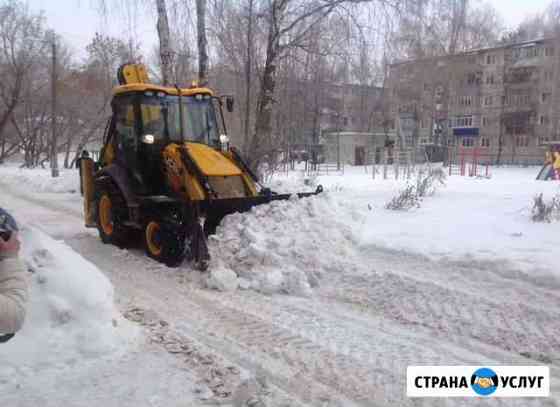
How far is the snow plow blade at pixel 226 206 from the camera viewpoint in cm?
754

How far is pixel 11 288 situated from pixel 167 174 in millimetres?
5982

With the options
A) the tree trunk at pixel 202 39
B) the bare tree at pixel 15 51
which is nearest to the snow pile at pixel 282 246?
the tree trunk at pixel 202 39

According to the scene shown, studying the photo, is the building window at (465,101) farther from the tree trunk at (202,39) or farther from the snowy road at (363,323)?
the snowy road at (363,323)

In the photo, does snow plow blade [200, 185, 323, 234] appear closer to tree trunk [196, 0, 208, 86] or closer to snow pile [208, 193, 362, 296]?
snow pile [208, 193, 362, 296]

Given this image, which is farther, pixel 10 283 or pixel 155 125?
pixel 155 125

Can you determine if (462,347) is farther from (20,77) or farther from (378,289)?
(20,77)

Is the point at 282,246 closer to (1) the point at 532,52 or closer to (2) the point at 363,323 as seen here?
(2) the point at 363,323

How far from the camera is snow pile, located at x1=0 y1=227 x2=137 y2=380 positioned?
429cm

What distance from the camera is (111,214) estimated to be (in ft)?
30.9

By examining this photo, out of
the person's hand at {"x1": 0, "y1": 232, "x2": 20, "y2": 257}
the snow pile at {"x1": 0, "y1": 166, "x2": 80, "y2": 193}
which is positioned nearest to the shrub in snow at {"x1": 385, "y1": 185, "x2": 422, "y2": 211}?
the person's hand at {"x1": 0, "y1": 232, "x2": 20, "y2": 257}

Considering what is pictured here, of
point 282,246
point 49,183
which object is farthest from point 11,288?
point 49,183

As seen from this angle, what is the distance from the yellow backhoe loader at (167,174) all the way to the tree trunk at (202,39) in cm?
435

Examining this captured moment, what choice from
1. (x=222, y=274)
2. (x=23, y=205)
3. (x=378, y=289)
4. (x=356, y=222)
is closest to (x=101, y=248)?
(x=222, y=274)

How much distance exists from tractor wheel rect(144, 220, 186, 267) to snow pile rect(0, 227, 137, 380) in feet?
8.00
